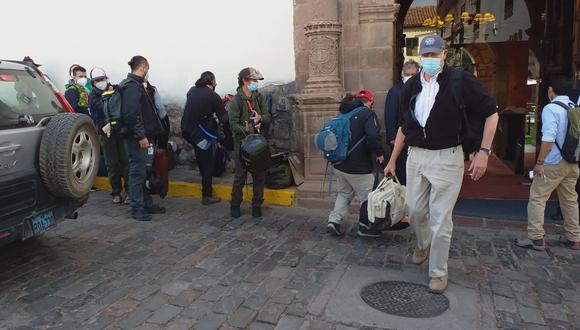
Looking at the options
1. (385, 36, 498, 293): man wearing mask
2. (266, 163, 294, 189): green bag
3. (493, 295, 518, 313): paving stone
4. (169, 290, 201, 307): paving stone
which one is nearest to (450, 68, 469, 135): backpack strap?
(385, 36, 498, 293): man wearing mask

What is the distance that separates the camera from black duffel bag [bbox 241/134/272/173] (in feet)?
18.6

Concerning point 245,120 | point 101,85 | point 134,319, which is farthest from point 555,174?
point 101,85

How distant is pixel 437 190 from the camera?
12.4 ft

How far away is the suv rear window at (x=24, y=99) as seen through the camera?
161 inches

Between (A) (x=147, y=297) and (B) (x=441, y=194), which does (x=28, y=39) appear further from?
(B) (x=441, y=194)

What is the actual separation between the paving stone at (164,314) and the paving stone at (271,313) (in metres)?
0.62

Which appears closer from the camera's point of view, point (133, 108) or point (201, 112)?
point (133, 108)

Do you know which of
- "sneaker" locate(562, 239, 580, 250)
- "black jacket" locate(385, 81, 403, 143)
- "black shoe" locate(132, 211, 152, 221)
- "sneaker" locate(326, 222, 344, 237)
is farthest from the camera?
"black shoe" locate(132, 211, 152, 221)

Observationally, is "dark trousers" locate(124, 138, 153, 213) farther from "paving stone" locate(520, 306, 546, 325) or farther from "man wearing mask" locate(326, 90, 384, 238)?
"paving stone" locate(520, 306, 546, 325)

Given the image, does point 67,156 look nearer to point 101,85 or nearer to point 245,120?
point 245,120

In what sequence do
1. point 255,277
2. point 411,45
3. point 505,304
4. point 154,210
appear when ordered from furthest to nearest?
point 411,45 < point 154,210 < point 255,277 < point 505,304

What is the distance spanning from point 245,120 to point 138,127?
1.26 metres

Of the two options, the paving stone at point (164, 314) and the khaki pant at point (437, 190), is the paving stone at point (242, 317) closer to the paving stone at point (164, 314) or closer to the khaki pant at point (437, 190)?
the paving stone at point (164, 314)

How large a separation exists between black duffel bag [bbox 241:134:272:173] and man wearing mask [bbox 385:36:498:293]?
2.13 meters
